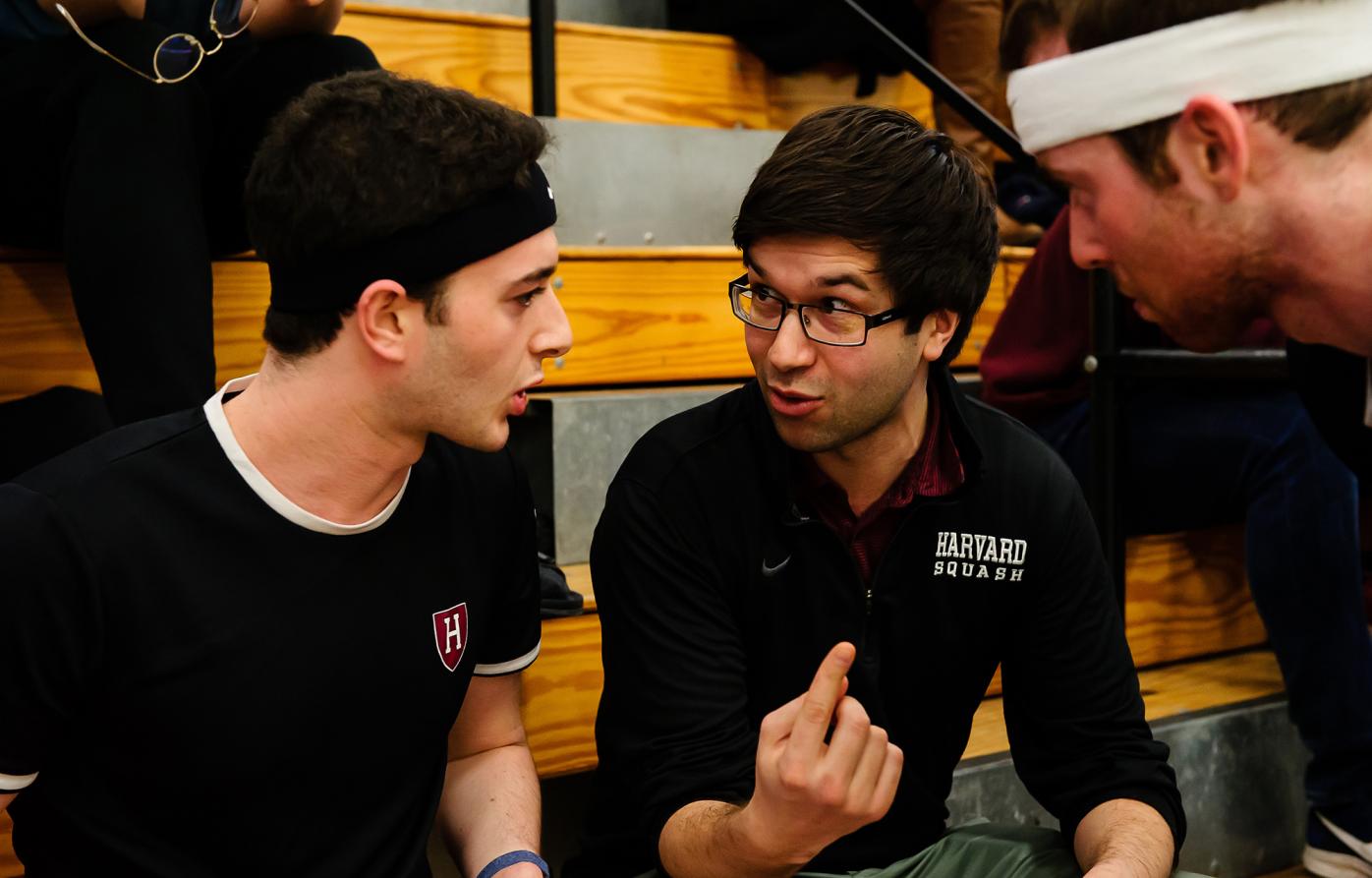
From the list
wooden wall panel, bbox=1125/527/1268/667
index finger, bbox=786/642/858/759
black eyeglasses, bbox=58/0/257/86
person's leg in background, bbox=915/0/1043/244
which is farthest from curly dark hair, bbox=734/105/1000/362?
person's leg in background, bbox=915/0/1043/244

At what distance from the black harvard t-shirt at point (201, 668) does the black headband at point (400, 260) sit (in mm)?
132

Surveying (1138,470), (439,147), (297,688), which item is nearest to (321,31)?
(439,147)

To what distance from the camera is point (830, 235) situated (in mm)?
1511

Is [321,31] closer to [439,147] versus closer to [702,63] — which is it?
[439,147]

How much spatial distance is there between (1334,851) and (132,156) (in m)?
1.87

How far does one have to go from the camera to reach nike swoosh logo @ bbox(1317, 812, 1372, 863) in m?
A: 2.00

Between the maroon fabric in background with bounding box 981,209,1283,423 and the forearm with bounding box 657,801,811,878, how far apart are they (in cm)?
125

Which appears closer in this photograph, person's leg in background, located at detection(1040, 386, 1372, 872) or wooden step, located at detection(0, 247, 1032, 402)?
wooden step, located at detection(0, 247, 1032, 402)

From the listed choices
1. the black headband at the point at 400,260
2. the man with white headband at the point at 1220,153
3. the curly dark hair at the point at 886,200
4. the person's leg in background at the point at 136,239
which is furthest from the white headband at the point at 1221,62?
the person's leg in background at the point at 136,239

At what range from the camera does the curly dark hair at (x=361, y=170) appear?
1.23 m

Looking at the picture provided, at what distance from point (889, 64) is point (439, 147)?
1874 mm

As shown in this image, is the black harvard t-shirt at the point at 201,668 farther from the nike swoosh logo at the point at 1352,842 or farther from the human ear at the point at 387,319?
the nike swoosh logo at the point at 1352,842

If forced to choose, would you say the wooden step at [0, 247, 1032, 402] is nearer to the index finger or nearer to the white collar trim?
the white collar trim

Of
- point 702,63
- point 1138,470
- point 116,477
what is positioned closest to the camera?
point 116,477
